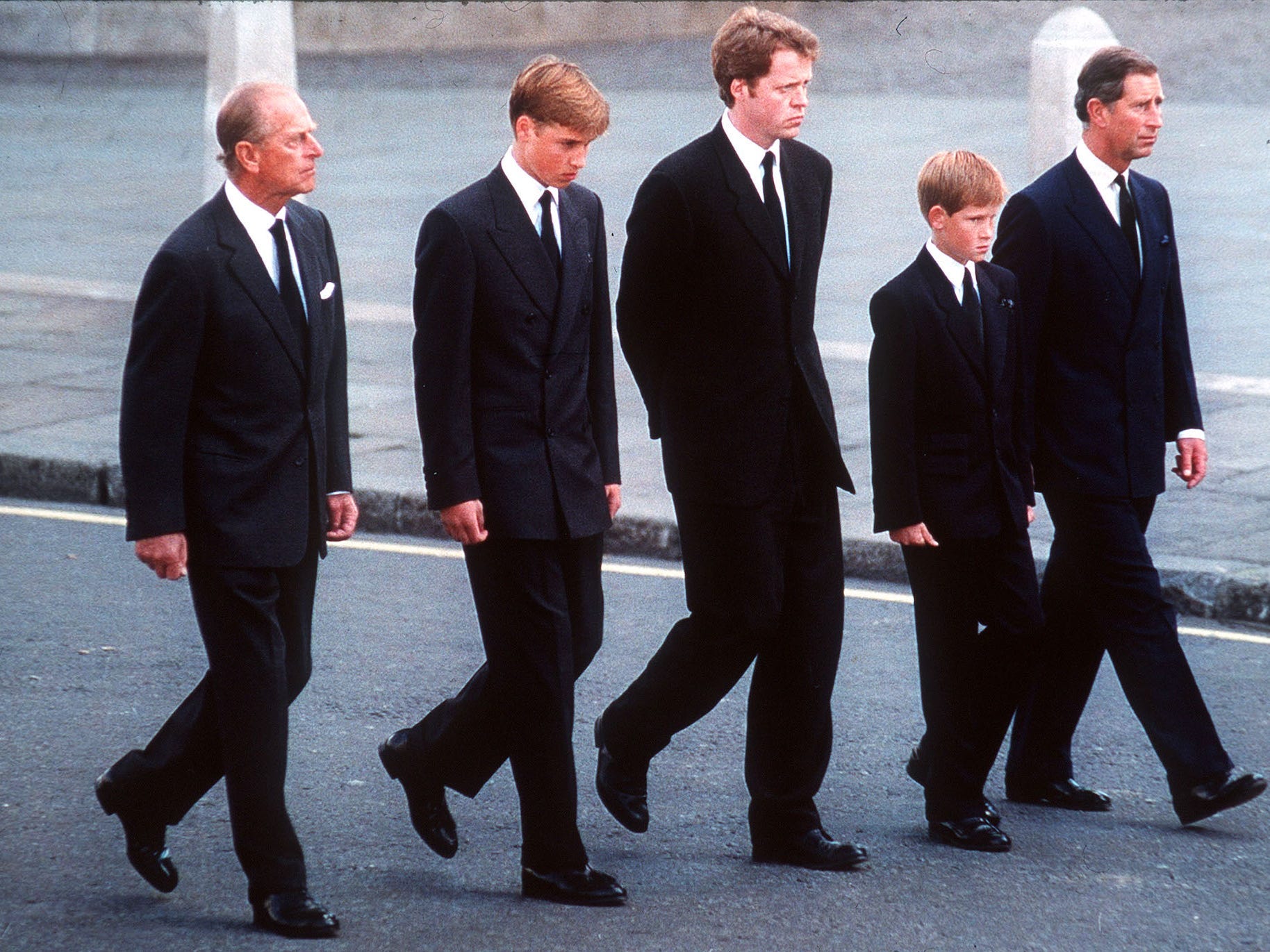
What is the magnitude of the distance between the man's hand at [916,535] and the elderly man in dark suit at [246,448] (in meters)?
1.25

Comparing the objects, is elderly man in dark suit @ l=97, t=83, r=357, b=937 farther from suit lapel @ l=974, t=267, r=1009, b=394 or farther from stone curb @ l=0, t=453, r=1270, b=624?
stone curb @ l=0, t=453, r=1270, b=624

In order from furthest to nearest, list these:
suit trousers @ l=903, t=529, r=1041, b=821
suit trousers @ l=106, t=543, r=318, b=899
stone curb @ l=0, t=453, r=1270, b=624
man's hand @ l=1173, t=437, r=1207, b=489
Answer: stone curb @ l=0, t=453, r=1270, b=624 → man's hand @ l=1173, t=437, r=1207, b=489 → suit trousers @ l=903, t=529, r=1041, b=821 → suit trousers @ l=106, t=543, r=318, b=899

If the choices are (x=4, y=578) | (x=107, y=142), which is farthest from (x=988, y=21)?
(x=4, y=578)

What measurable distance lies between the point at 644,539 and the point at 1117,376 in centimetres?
333

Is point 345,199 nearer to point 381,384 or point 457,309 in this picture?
point 381,384

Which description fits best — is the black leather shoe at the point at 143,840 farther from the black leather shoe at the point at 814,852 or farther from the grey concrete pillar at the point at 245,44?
the grey concrete pillar at the point at 245,44

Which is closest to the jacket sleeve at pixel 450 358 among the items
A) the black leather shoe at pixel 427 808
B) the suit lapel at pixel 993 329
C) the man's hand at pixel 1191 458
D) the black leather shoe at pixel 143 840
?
the black leather shoe at pixel 427 808

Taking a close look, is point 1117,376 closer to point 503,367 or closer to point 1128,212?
point 1128,212

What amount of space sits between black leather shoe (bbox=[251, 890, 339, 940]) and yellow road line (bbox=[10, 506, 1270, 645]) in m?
3.42

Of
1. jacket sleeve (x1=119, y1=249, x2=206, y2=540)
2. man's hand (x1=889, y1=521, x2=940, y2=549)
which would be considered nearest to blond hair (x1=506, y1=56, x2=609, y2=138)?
jacket sleeve (x1=119, y1=249, x2=206, y2=540)

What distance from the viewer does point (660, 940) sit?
4293 mm

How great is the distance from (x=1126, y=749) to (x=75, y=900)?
2.72 meters

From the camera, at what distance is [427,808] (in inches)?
187

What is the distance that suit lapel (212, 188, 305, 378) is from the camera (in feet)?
13.9
